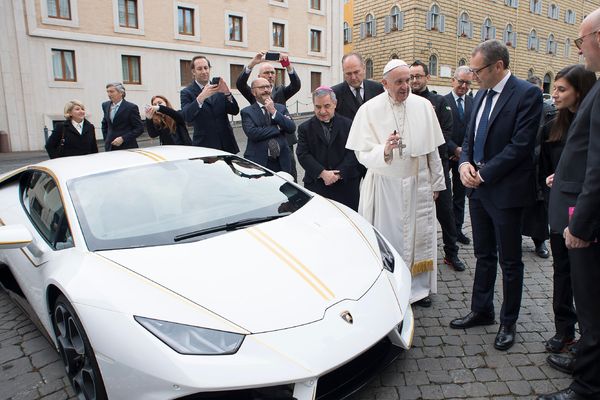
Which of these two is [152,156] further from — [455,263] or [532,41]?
[532,41]

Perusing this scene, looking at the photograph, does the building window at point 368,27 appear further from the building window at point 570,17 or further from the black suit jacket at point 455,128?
the black suit jacket at point 455,128

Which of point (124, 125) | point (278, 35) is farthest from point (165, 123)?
point (278, 35)

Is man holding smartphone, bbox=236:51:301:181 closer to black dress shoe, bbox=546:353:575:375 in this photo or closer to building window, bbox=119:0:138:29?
black dress shoe, bbox=546:353:575:375

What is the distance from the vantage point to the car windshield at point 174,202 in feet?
8.55

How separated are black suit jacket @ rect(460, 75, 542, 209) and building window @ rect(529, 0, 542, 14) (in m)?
53.2

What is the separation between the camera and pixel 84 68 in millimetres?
22125

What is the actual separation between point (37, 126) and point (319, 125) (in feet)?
67.5

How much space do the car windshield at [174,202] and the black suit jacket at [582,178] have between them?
1.57 meters

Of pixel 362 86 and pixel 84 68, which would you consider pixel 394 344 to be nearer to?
pixel 362 86

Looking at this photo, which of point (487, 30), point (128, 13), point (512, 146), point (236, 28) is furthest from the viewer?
point (487, 30)

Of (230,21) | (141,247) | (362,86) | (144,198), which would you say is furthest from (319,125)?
(230,21)

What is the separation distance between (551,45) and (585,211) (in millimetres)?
57718

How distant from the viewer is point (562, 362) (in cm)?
269

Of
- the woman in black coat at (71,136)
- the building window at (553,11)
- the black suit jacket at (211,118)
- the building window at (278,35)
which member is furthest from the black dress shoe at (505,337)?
the building window at (553,11)
